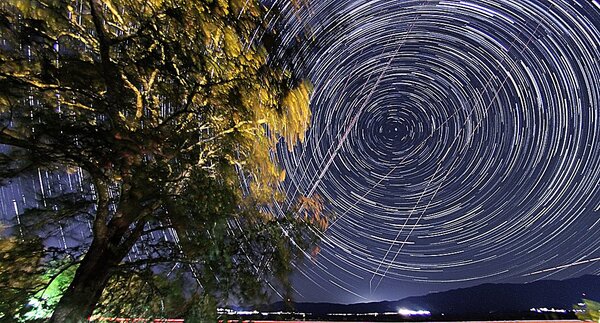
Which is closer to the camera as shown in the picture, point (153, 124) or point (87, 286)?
point (87, 286)

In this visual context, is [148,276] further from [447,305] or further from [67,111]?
[447,305]

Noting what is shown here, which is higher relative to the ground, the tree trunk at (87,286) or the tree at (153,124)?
the tree at (153,124)

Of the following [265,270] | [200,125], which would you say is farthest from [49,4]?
[265,270]

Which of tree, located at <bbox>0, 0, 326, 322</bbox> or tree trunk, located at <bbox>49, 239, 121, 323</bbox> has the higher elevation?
tree, located at <bbox>0, 0, 326, 322</bbox>

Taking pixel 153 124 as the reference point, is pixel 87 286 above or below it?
below
